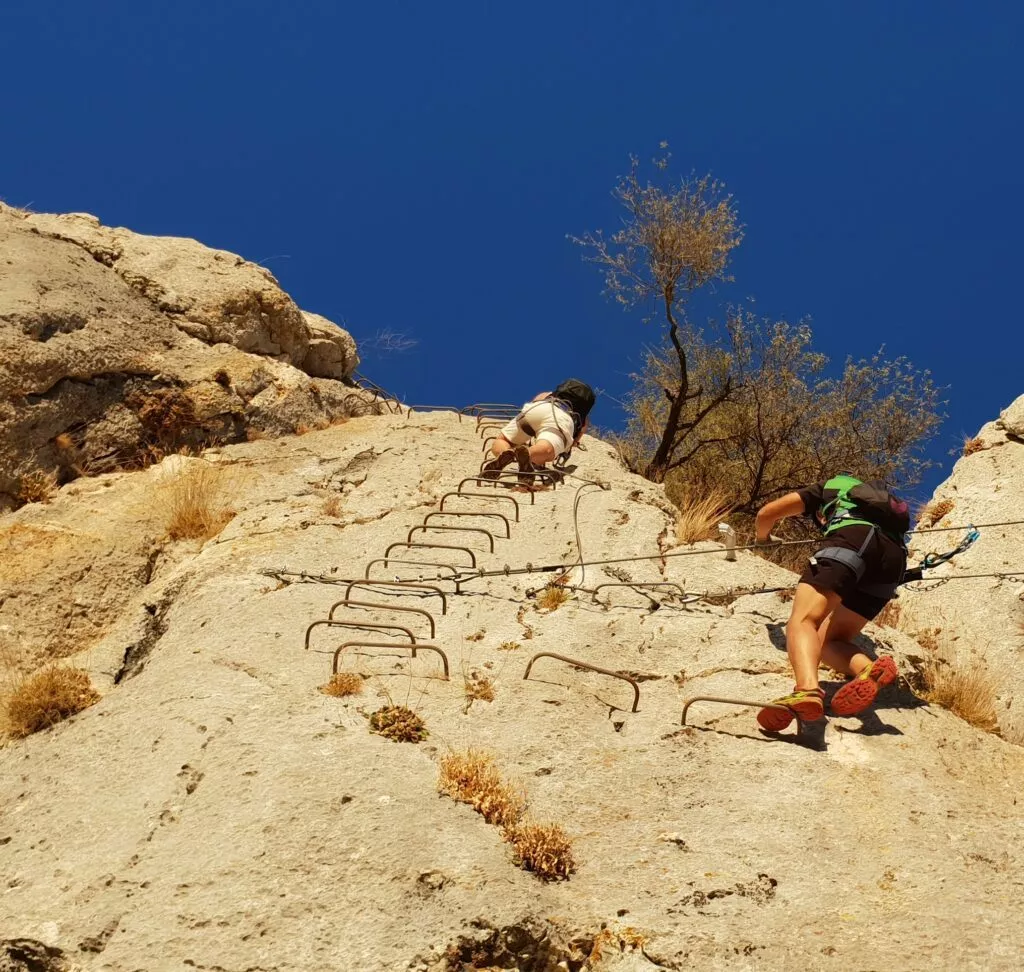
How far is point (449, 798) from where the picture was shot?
4.51m

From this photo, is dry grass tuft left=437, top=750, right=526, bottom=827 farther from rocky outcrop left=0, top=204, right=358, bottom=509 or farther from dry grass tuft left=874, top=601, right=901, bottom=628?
rocky outcrop left=0, top=204, right=358, bottom=509

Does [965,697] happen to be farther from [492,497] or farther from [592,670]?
[492,497]

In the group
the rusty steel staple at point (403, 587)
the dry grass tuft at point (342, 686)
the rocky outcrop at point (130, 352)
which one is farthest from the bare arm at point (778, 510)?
the rocky outcrop at point (130, 352)

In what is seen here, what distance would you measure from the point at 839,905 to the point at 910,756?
1397mm

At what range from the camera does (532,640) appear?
21.1 ft

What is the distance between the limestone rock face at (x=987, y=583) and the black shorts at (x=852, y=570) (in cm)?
174

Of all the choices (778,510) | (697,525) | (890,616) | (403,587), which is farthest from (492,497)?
(890,616)

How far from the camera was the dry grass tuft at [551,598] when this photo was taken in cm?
700

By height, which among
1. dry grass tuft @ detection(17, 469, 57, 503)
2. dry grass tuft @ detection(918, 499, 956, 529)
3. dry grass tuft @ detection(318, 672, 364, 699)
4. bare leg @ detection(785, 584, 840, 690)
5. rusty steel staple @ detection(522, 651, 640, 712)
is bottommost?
dry grass tuft @ detection(318, 672, 364, 699)

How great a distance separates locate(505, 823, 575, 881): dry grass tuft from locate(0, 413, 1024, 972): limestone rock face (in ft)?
0.26

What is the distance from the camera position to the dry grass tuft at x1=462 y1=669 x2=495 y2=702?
5.63 m

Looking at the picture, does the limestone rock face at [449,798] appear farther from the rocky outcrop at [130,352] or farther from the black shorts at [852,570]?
the rocky outcrop at [130,352]

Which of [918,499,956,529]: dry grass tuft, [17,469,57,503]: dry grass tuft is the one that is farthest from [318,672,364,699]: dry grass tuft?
[918,499,956,529]: dry grass tuft

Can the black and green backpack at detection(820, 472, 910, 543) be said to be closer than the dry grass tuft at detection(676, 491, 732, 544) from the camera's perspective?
Yes
